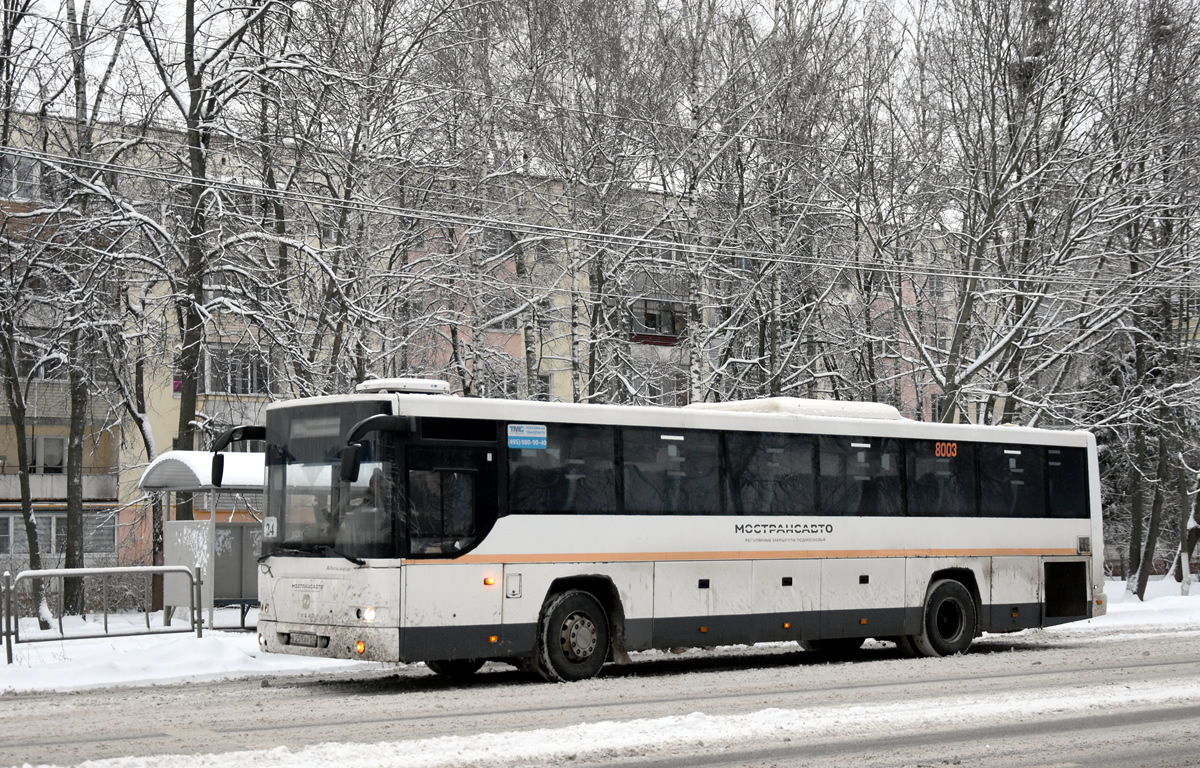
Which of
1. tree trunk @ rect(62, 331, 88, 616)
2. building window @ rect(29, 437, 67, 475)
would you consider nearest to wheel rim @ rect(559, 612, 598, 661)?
tree trunk @ rect(62, 331, 88, 616)

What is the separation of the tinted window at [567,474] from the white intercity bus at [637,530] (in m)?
0.02

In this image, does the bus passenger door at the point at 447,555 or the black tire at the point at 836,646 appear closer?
the bus passenger door at the point at 447,555

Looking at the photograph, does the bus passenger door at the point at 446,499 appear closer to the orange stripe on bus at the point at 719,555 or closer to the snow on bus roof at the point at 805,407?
the orange stripe on bus at the point at 719,555

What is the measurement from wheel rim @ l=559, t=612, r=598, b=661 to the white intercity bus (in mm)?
23

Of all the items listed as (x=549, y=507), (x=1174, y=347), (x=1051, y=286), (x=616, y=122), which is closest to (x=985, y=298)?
(x=1051, y=286)

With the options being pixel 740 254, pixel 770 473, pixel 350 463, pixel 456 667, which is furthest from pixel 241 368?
pixel 350 463

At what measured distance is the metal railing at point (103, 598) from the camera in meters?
16.0

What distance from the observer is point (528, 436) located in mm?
14836

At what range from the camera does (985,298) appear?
101ft

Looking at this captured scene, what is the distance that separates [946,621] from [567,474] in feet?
20.8

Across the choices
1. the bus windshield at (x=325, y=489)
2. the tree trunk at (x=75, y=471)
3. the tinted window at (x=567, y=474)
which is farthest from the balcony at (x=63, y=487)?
the tinted window at (x=567, y=474)

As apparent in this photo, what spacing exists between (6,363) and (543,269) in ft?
36.5

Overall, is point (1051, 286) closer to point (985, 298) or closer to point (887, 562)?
point (985, 298)

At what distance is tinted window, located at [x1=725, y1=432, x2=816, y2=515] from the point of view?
16516 millimetres
